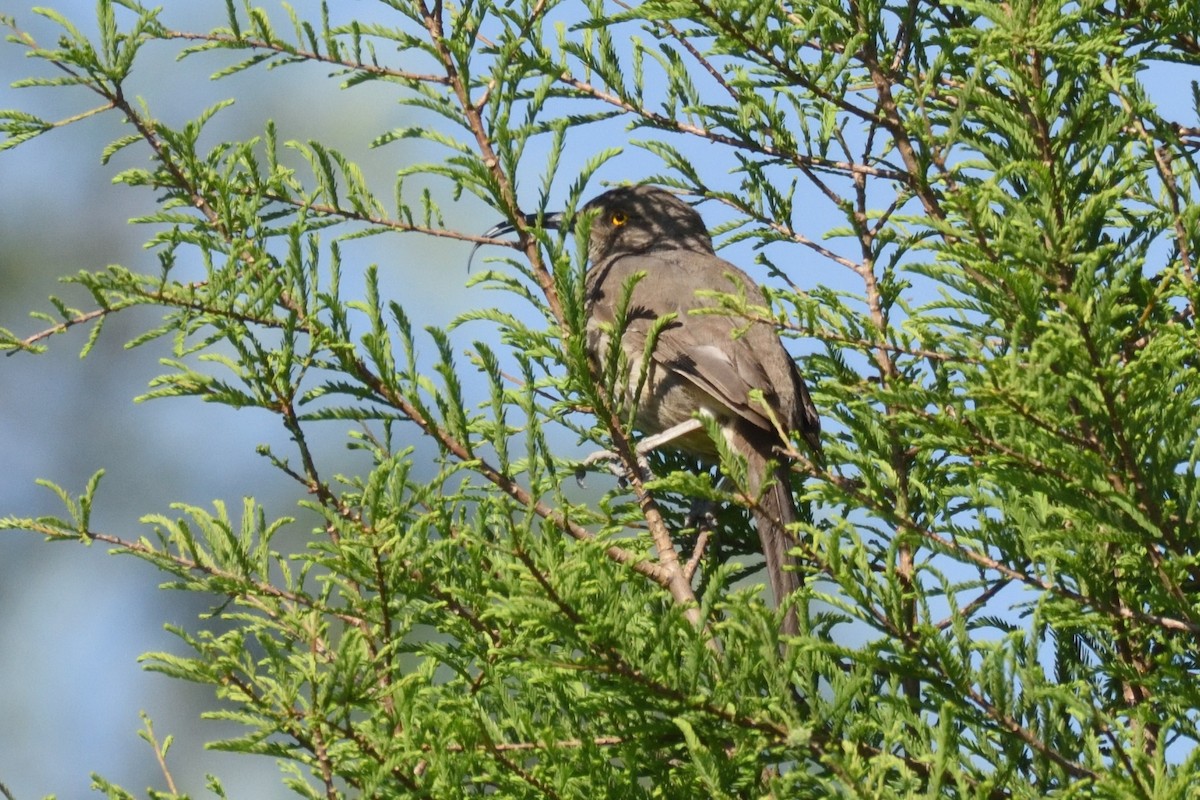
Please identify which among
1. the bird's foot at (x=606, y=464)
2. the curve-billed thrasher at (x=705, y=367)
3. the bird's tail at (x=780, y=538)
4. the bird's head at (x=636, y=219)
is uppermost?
the bird's head at (x=636, y=219)

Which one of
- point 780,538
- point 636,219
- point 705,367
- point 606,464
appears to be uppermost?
point 636,219

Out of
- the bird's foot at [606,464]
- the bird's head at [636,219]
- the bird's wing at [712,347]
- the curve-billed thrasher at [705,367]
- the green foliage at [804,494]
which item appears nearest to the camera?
the green foliage at [804,494]

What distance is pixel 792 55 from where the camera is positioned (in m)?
4.09

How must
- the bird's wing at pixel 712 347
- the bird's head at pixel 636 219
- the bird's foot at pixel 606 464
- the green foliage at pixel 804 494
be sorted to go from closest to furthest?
the green foliage at pixel 804 494 → the bird's foot at pixel 606 464 → the bird's wing at pixel 712 347 → the bird's head at pixel 636 219

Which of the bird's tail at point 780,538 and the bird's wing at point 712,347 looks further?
the bird's wing at point 712,347

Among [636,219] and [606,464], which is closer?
[606,464]

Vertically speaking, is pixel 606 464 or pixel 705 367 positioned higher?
pixel 705 367

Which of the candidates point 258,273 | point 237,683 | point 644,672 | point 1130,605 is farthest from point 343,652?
point 1130,605

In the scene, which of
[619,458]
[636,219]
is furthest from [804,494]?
[636,219]

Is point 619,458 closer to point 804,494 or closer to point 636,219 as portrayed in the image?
point 804,494

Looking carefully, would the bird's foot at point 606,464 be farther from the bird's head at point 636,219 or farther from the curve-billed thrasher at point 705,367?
the bird's head at point 636,219

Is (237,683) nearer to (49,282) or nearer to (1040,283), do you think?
(1040,283)

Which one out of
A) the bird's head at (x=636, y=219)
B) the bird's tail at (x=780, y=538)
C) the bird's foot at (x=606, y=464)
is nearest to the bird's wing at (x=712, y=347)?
the bird's tail at (x=780, y=538)

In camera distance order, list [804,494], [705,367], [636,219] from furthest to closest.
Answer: [636,219]
[705,367]
[804,494]
